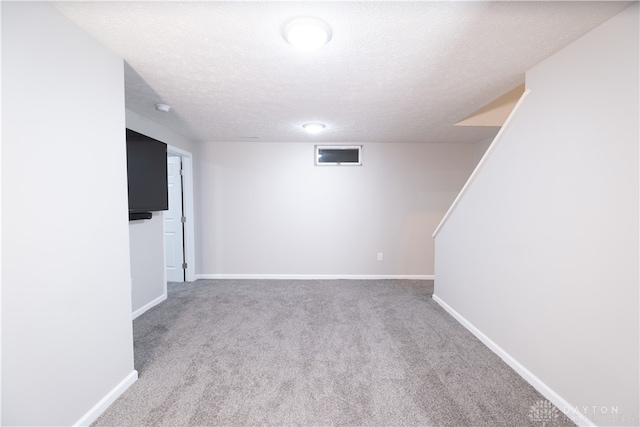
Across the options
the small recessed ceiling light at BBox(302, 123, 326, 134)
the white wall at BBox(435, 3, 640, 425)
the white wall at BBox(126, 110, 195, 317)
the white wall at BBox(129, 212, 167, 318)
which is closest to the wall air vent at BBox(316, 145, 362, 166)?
the small recessed ceiling light at BBox(302, 123, 326, 134)

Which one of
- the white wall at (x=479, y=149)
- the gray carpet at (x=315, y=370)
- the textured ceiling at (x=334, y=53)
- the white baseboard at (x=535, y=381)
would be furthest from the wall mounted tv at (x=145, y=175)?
the white wall at (x=479, y=149)

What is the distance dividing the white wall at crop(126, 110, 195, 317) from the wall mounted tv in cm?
16

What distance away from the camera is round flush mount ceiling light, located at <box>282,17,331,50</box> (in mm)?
1349

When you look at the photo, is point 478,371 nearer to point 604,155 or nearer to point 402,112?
point 604,155

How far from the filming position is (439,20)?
4.44ft

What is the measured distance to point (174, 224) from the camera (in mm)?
4078

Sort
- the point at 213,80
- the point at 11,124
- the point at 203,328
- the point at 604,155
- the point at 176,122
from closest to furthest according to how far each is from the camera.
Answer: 1. the point at 11,124
2. the point at 604,155
3. the point at 213,80
4. the point at 203,328
5. the point at 176,122

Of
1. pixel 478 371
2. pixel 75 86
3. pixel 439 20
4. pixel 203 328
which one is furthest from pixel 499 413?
pixel 75 86

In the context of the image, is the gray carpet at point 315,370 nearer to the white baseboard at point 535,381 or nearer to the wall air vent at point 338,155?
the white baseboard at point 535,381

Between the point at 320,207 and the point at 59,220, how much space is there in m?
3.27

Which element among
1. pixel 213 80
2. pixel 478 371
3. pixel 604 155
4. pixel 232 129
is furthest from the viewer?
pixel 232 129

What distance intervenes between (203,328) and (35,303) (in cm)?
160

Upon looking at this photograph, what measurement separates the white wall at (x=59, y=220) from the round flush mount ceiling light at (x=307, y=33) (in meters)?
1.17

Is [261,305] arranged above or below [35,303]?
below
